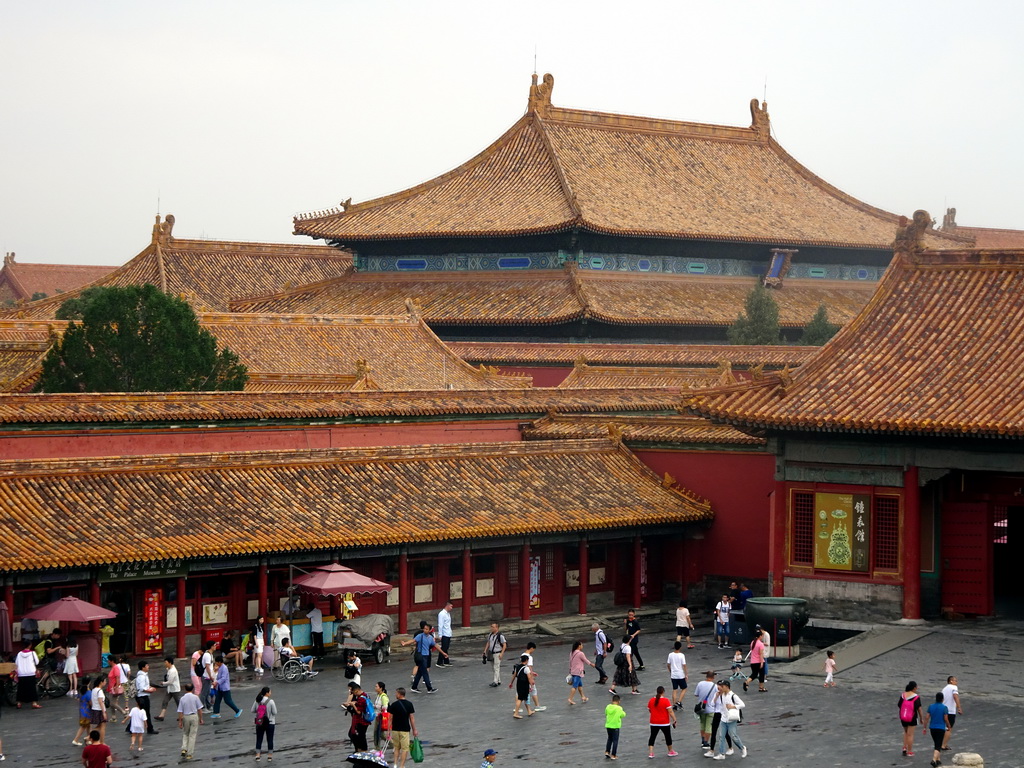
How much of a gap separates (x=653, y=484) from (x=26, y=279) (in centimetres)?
8998

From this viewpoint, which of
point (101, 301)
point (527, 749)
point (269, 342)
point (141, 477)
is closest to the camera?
point (527, 749)

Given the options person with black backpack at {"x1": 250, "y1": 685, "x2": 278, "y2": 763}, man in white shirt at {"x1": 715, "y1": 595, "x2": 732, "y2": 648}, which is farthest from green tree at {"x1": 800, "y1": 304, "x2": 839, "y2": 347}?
person with black backpack at {"x1": 250, "y1": 685, "x2": 278, "y2": 763}

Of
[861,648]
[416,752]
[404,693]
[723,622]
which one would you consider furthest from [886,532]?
[416,752]

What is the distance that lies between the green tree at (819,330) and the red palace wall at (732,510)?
73.7 feet

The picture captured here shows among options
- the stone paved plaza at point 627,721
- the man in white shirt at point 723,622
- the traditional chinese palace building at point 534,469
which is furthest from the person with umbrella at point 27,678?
the man in white shirt at point 723,622

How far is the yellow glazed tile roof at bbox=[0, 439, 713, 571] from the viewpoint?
125 feet

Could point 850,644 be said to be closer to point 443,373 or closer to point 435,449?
point 435,449

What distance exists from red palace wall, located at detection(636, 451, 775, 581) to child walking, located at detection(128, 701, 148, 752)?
67.5ft

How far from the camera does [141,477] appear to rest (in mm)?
40750

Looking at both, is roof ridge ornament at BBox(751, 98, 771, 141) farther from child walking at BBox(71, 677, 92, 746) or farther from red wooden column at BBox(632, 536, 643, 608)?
child walking at BBox(71, 677, 92, 746)

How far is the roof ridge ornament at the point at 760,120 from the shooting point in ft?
279

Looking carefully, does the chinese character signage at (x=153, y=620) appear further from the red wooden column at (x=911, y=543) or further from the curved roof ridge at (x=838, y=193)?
the curved roof ridge at (x=838, y=193)

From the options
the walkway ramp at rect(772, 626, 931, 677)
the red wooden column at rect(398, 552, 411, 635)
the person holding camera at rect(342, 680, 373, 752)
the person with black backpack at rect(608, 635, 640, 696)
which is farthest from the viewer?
the red wooden column at rect(398, 552, 411, 635)

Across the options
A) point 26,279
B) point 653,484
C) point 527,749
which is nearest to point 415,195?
point 653,484
